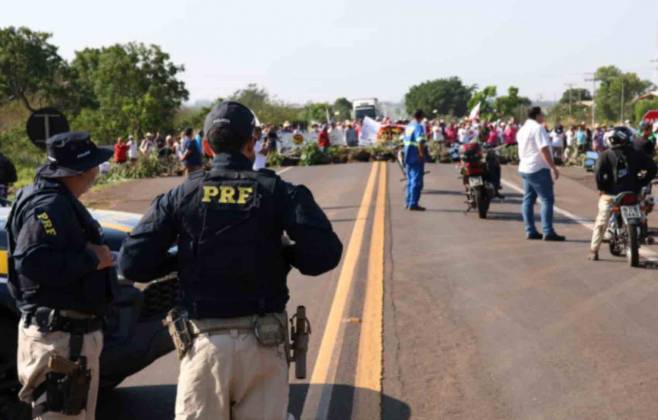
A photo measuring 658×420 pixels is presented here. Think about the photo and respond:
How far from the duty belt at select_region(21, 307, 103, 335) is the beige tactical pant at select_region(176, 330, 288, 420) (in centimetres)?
85

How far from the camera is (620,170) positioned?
32.8 ft

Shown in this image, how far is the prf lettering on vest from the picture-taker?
10.7 feet

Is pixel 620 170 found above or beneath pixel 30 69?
beneath

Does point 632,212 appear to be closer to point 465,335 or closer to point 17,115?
point 465,335

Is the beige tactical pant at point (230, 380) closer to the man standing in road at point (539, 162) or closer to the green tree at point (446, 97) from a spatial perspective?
the man standing in road at point (539, 162)

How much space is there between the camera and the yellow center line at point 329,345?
5.45 m

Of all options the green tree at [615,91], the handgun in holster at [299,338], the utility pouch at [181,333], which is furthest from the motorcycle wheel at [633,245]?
the green tree at [615,91]

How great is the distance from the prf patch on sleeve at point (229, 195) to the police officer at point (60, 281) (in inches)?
34.0

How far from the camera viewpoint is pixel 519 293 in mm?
8531

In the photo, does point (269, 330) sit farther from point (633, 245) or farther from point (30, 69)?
point (30, 69)

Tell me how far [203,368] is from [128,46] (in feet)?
172

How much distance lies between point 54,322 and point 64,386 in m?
0.28

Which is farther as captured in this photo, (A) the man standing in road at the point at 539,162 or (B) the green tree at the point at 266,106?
(B) the green tree at the point at 266,106

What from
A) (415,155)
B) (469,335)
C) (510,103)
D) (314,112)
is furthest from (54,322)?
(510,103)
